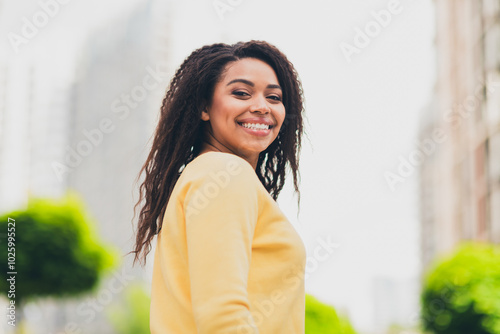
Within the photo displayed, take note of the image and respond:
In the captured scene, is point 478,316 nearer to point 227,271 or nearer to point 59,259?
point 59,259

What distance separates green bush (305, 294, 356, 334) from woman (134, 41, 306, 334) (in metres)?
4.34

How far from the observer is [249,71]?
165 centimetres

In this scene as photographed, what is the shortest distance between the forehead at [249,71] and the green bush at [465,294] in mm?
11691

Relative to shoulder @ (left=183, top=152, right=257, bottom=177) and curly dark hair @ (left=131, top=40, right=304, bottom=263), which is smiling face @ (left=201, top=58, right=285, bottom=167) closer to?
curly dark hair @ (left=131, top=40, right=304, bottom=263)

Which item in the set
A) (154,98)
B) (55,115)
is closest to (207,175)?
(154,98)

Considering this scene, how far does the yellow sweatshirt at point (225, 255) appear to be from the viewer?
52.8 inches

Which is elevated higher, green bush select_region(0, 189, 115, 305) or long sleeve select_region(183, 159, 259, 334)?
long sleeve select_region(183, 159, 259, 334)

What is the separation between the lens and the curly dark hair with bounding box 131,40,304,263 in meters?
1.66

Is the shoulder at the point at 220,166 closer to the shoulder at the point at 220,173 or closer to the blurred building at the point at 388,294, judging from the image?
the shoulder at the point at 220,173

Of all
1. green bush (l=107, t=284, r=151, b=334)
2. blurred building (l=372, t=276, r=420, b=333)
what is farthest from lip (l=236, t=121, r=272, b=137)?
blurred building (l=372, t=276, r=420, b=333)

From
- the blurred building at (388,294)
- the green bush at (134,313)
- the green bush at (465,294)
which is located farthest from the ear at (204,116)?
the blurred building at (388,294)

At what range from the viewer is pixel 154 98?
6253 centimetres

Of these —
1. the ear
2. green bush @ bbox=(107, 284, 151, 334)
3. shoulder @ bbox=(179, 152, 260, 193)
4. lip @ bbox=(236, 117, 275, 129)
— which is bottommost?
green bush @ bbox=(107, 284, 151, 334)

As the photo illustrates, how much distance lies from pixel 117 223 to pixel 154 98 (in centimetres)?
1203
